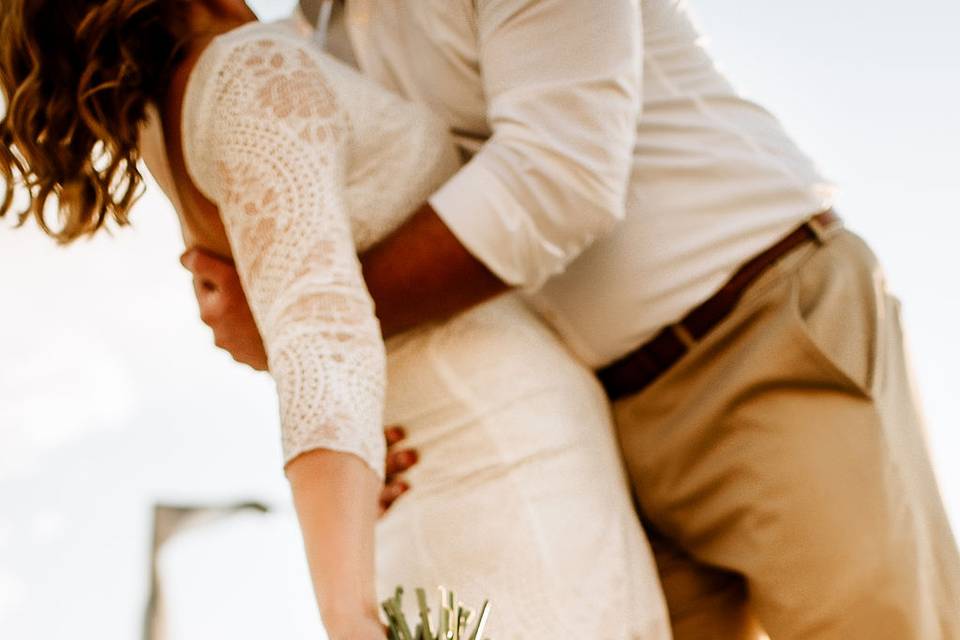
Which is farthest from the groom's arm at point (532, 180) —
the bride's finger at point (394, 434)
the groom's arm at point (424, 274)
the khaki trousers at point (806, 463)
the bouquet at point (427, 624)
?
the bouquet at point (427, 624)

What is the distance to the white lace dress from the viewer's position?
108 centimetres

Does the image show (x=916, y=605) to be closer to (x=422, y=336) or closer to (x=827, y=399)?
(x=827, y=399)

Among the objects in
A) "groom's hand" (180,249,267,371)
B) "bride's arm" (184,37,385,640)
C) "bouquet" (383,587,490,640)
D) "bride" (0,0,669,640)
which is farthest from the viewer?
"groom's hand" (180,249,267,371)

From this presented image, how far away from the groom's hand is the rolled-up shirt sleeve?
265 mm

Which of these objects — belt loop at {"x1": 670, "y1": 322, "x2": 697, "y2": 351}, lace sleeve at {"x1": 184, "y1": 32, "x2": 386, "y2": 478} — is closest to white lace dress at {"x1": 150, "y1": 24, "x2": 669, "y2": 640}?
lace sleeve at {"x1": 184, "y1": 32, "x2": 386, "y2": 478}

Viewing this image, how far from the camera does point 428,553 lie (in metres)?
1.25

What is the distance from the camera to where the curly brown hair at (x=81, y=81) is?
1271 millimetres

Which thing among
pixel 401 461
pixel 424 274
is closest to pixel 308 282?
pixel 424 274

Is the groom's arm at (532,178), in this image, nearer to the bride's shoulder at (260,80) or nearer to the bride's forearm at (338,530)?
the bride's shoulder at (260,80)

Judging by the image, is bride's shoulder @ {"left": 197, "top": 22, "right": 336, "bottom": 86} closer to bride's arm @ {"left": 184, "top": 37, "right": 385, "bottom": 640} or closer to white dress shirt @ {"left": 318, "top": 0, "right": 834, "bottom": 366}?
bride's arm @ {"left": 184, "top": 37, "right": 385, "bottom": 640}

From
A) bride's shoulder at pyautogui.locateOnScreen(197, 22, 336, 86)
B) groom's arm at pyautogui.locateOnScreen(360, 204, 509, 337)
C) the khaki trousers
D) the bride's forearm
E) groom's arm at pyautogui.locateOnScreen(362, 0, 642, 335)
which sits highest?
bride's shoulder at pyautogui.locateOnScreen(197, 22, 336, 86)

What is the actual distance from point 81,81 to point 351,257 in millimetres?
368

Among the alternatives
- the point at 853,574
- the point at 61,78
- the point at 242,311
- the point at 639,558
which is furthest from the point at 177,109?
the point at 853,574

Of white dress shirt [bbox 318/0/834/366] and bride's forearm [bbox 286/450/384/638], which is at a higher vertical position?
white dress shirt [bbox 318/0/834/366]
